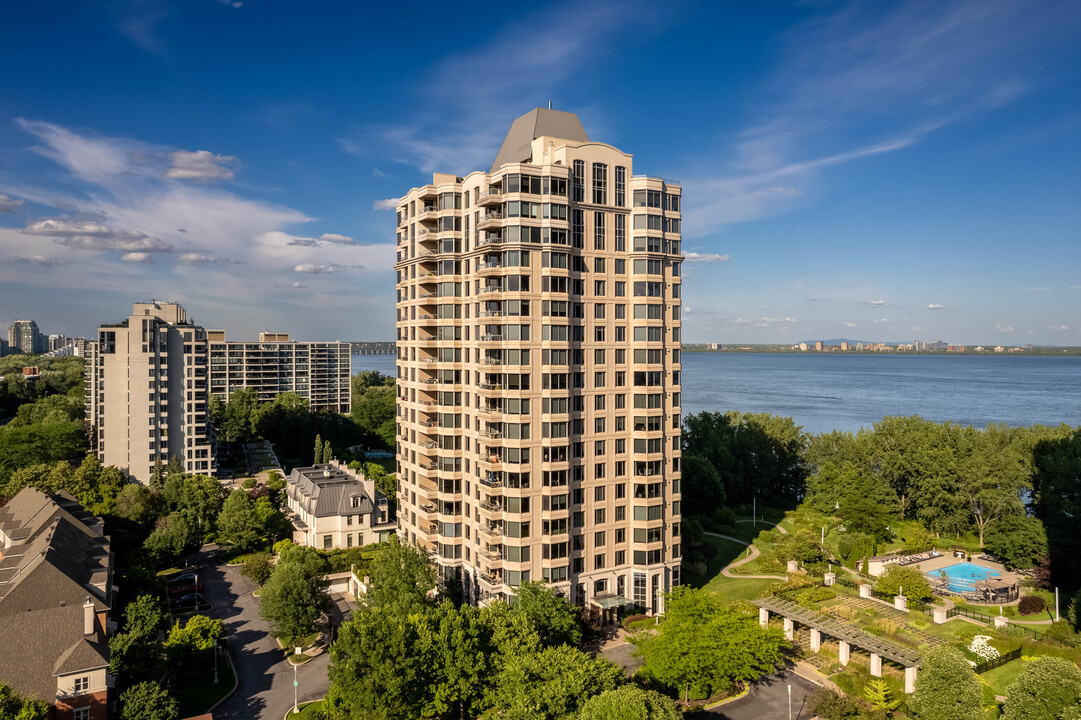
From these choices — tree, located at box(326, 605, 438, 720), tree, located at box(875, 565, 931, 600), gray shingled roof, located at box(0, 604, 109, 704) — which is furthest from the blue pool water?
gray shingled roof, located at box(0, 604, 109, 704)

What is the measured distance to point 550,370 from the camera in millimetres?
54812

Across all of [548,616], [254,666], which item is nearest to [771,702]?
[548,616]

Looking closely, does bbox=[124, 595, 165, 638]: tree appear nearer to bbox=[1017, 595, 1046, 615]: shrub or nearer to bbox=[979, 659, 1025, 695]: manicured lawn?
bbox=[979, 659, 1025, 695]: manicured lawn

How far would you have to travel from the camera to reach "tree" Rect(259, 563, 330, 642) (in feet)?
180

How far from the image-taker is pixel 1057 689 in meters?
36.0

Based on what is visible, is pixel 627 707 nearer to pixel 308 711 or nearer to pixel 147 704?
pixel 308 711

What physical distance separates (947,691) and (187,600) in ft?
221

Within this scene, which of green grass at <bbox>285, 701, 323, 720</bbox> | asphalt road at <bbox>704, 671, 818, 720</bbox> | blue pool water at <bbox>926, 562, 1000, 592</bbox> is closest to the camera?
green grass at <bbox>285, 701, 323, 720</bbox>

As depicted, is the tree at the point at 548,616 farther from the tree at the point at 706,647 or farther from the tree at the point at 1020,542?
the tree at the point at 1020,542

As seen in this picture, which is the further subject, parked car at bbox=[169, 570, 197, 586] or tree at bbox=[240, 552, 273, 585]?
parked car at bbox=[169, 570, 197, 586]

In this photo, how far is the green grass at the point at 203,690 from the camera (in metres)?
46.6

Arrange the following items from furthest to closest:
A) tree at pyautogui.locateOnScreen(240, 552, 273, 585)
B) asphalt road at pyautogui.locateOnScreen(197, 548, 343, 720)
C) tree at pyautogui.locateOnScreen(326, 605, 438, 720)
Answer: tree at pyautogui.locateOnScreen(240, 552, 273, 585)
asphalt road at pyautogui.locateOnScreen(197, 548, 343, 720)
tree at pyautogui.locateOnScreen(326, 605, 438, 720)

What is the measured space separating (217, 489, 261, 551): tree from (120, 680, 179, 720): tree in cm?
3735

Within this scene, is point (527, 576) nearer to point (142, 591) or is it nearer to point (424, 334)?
point (424, 334)
